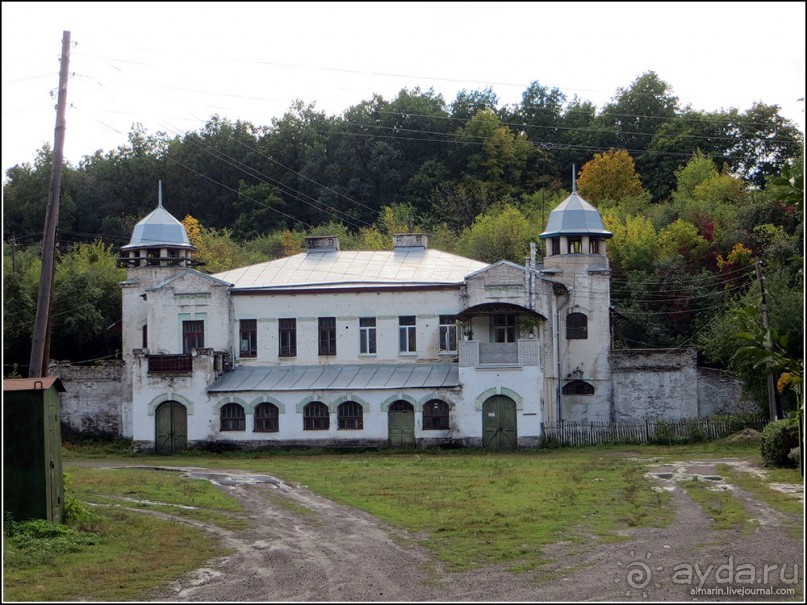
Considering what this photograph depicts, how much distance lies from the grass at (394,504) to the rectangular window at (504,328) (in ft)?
15.3

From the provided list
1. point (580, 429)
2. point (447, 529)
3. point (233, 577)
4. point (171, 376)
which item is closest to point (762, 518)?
point (447, 529)

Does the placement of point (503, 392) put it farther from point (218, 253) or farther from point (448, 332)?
point (218, 253)

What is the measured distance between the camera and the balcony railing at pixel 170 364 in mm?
44094

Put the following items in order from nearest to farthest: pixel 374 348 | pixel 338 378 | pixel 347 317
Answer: pixel 338 378 < pixel 374 348 < pixel 347 317

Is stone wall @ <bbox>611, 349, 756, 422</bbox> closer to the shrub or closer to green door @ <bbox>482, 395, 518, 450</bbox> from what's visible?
green door @ <bbox>482, 395, 518, 450</bbox>

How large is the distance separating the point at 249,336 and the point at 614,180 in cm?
3758

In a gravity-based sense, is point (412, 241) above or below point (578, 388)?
above

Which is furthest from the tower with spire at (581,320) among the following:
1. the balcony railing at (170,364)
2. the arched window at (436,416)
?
the balcony railing at (170,364)

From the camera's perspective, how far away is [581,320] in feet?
154

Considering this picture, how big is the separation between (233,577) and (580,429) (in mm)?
26635

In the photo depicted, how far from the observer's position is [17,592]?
1673cm

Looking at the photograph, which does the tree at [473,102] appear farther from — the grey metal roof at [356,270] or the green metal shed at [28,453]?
the green metal shed at [28,453]

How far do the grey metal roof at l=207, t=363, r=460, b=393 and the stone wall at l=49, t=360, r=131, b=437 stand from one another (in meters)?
6.58

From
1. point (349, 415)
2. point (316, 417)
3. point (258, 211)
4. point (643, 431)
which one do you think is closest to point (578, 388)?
point (643, 431)
